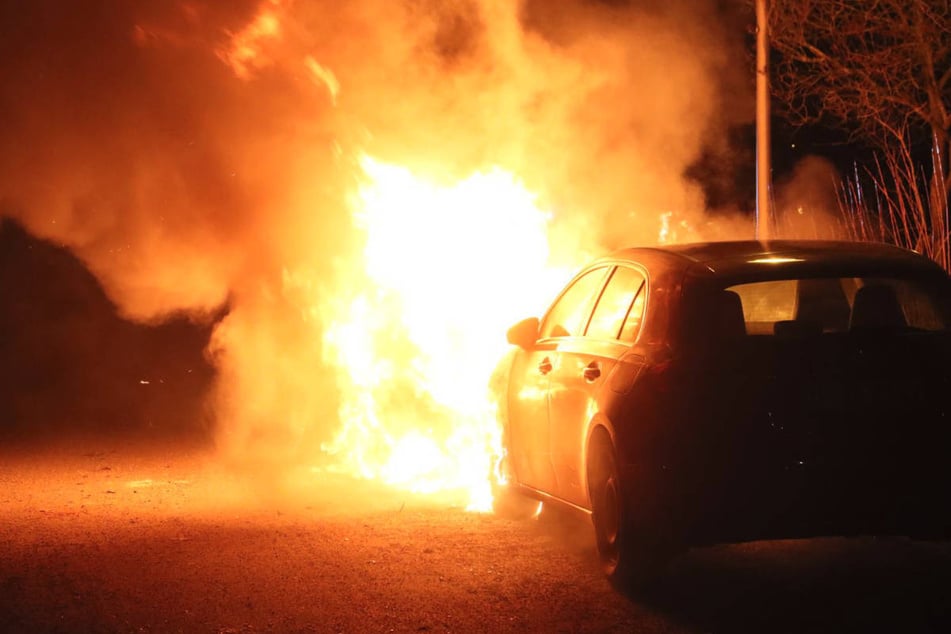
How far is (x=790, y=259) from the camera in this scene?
22.0 feet

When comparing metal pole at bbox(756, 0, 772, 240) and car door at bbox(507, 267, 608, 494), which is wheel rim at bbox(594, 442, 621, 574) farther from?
metal pole at bbox(756, 0, 772, 240)

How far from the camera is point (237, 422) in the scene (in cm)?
1350

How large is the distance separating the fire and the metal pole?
2933 mm

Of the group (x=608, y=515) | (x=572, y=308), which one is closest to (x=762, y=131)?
(x=572, y=308)

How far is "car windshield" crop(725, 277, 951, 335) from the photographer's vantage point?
6676 millimetres

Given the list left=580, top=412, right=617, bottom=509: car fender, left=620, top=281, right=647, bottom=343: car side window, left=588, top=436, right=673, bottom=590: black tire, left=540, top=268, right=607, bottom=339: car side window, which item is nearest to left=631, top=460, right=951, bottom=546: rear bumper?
left=588, top=436, right=673, bottom=590: black tire

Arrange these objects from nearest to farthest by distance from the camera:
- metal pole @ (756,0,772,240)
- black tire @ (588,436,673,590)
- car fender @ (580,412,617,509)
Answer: black tire @ (588,436,673,590) < car fender @ (580,412,617,509) < metal pole @ (756,0,772,240)

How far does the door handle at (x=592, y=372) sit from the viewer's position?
699 centimetres

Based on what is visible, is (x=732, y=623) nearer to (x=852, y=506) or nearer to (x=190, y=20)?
(x=852, y=506)

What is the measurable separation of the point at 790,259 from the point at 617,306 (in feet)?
3.56

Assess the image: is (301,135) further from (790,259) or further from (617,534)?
(617,534)

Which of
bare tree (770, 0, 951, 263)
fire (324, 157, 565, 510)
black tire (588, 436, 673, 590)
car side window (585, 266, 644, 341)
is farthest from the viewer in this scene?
bare tree (770, 0, 951, 263)

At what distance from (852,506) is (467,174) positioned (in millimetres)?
6806

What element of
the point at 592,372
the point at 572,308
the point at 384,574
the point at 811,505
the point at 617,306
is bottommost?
the point at 384,574
